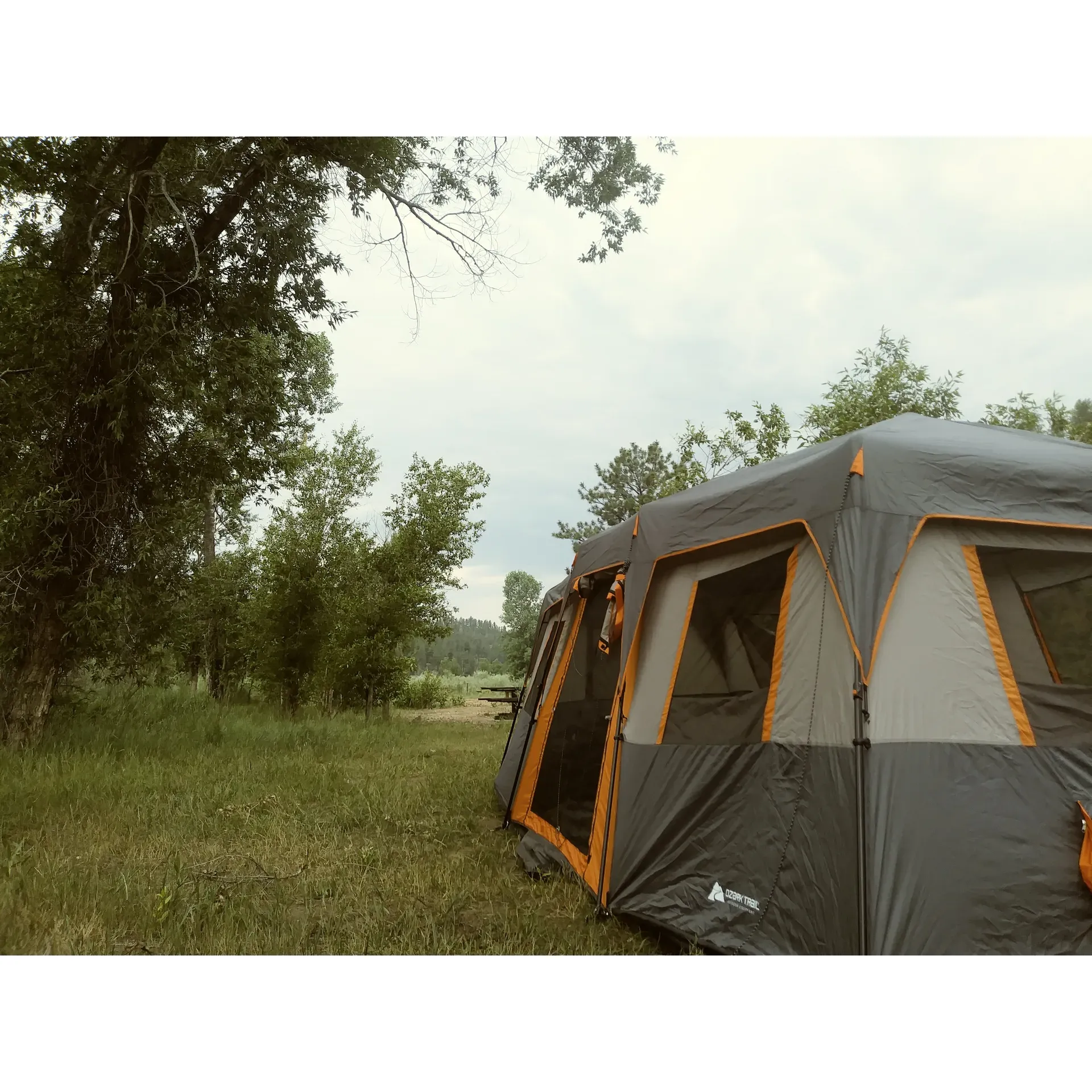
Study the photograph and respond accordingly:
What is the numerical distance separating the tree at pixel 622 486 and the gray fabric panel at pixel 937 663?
24.5 meters

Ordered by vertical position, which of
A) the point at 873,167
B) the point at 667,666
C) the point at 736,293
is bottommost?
the point at 667,666

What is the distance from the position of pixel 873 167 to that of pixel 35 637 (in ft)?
31.5

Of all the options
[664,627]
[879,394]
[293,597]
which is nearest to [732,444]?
[879,394]

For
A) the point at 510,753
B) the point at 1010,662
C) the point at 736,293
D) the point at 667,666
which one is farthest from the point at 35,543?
the point at 736,293

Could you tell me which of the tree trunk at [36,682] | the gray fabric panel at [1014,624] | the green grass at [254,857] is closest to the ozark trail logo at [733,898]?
the green grass at [254,857]

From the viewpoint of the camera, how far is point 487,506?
644 inches

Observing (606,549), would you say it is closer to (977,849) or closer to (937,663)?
(937,663)

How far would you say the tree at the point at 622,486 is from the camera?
28.0 metres

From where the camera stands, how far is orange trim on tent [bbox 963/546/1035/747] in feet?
8.81

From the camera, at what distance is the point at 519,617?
34062 mm

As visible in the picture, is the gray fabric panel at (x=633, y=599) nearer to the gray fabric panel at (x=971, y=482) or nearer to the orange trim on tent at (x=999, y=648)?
the gray fabric panel at (x=971, y=482)

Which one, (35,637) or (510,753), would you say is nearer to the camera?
(510,753)

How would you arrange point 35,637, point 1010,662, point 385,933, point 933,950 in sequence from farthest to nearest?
point 35,637
point 385,933
point 1010,662
point 933,950
